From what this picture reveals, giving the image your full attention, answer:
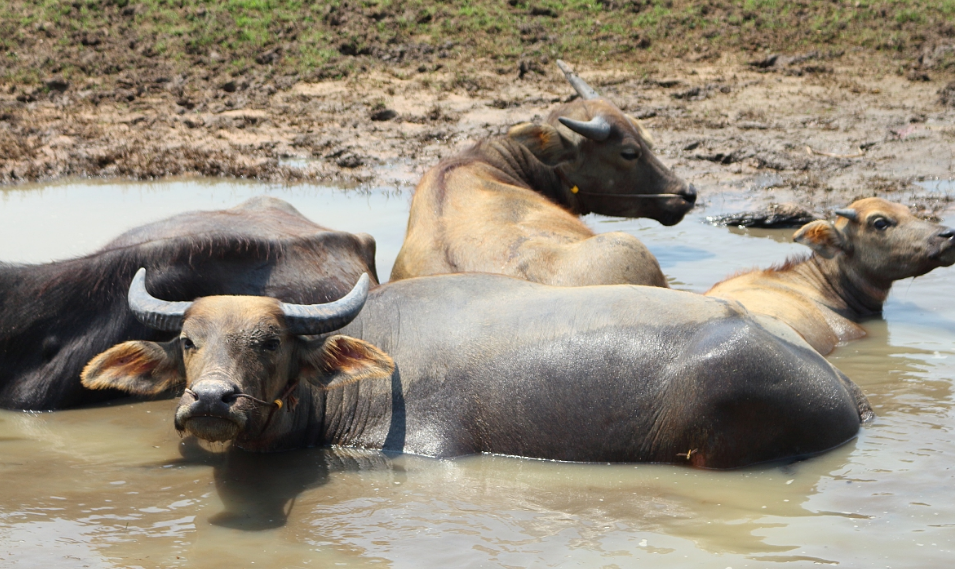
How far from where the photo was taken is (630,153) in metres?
9.59

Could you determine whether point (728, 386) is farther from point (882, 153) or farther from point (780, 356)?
point (882, 153)

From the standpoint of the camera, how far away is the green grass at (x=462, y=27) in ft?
57.4

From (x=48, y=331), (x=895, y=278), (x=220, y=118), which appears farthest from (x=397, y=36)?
(x=48, y=331)

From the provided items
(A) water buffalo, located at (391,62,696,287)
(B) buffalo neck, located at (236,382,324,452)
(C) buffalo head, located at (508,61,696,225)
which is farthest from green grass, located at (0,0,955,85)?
(B) buffalo neck, located at (236,382,324,452)

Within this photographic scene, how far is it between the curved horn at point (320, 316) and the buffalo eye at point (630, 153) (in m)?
4.58

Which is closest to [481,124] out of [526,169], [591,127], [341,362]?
[526,169]

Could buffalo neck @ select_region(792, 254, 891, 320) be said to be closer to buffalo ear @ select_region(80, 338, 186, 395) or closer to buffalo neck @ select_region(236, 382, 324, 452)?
buffalo neck @ select_region(236, 382, 324, 452)

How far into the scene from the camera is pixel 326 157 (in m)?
14.0

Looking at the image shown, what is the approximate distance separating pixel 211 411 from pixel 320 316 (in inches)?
31.0

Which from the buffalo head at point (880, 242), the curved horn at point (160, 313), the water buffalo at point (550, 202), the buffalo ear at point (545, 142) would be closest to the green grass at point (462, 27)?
the water buffalo at point (550, 202)

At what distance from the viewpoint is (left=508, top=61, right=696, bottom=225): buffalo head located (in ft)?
31.1

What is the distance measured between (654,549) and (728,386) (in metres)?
1.03

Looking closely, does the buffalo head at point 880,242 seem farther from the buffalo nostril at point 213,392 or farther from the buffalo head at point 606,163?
the buffalo nostril at point 213,392

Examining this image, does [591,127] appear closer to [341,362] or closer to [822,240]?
[822,240]
